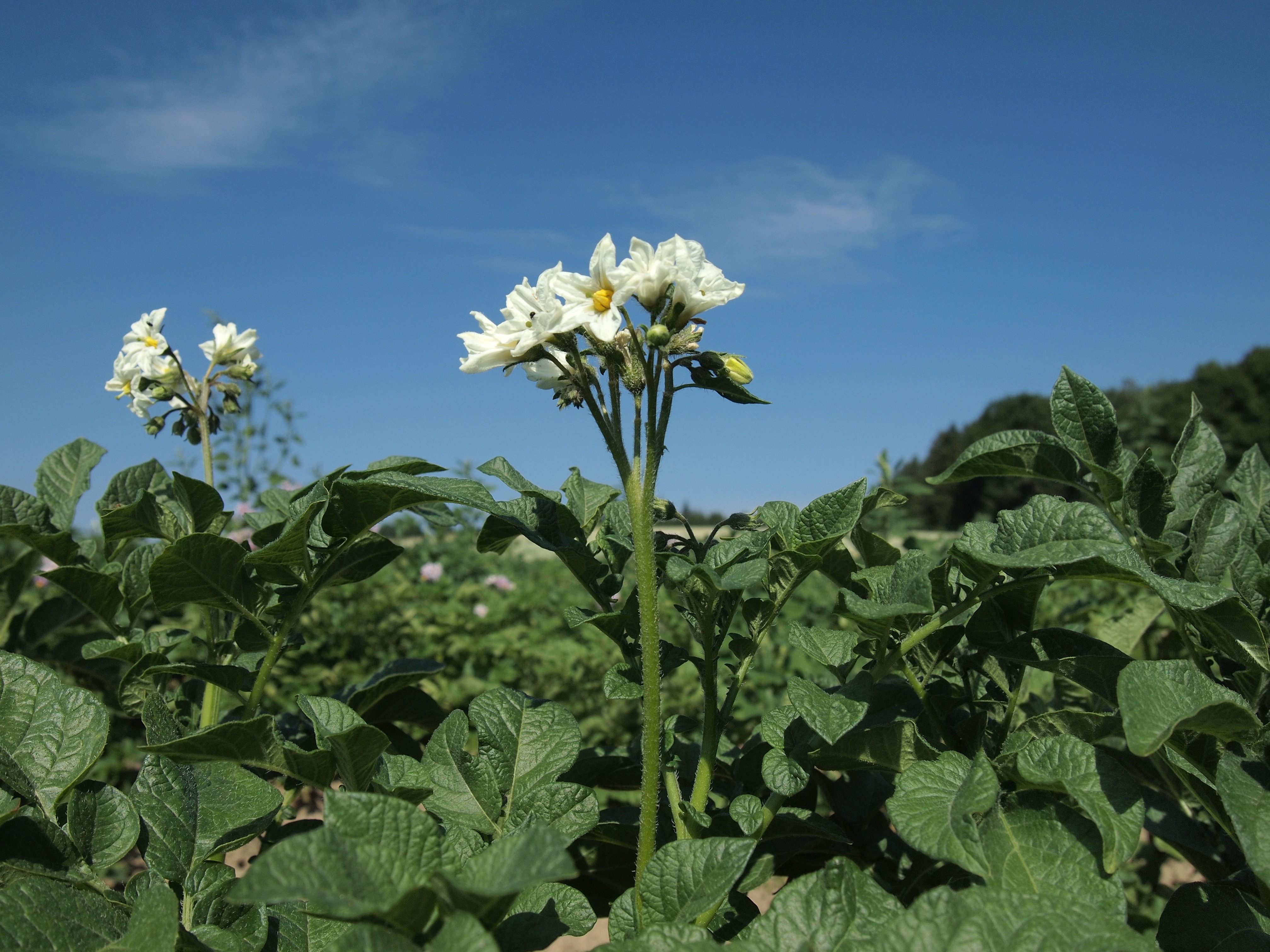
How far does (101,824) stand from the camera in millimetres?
1063

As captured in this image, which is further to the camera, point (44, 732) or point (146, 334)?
point (146, 334)

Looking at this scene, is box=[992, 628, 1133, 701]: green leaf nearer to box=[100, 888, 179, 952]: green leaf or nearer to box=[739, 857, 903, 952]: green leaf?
box=[739, 857, 903, 952]: green leaf

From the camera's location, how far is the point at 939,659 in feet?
3.88

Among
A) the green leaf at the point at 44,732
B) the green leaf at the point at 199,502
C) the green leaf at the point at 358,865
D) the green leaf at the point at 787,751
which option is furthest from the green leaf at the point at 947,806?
the green leaf at the point at 199,502

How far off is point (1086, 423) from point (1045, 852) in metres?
0.52

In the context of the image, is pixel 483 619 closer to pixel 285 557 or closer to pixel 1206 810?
pixel 285 557

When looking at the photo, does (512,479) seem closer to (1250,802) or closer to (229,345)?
(1250,802)

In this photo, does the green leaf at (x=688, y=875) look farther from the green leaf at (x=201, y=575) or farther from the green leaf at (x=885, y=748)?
the green leaf at (x=201, y=575)

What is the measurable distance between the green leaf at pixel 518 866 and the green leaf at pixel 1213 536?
846 mm

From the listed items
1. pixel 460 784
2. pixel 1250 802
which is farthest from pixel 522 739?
pixel 1250 802

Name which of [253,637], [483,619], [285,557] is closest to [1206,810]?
[285,557]

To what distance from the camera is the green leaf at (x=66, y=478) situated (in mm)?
1590

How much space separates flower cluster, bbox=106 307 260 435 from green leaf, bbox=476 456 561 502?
4.12 feet

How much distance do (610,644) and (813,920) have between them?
3295mm
